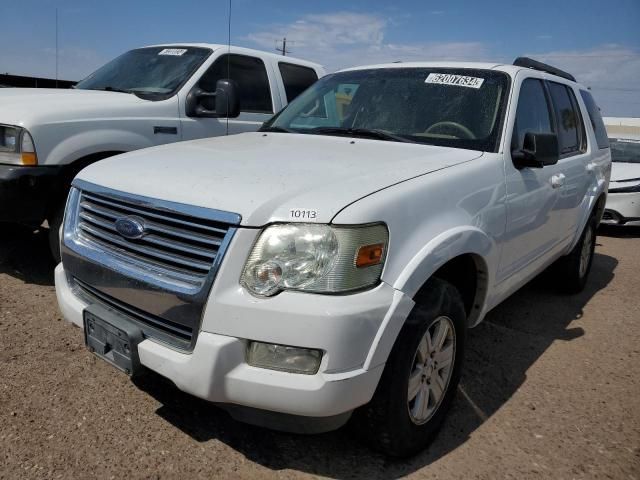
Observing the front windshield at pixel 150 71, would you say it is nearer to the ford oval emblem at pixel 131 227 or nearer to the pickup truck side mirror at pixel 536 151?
the ford oval emblem at pixel 131 227

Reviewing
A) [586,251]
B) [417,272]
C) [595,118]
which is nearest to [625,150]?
[595,118]

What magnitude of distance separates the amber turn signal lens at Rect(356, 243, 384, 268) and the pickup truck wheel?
334 cm

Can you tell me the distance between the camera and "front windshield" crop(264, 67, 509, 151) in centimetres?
314

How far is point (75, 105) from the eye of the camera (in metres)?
4.19

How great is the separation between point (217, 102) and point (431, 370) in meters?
2.97

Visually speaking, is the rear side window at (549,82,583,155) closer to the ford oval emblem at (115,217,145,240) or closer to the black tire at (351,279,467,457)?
the black tire at (351,279,467,457)

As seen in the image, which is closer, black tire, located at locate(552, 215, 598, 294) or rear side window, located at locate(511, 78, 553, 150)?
rear side window, located at locate(511, 78, 553, 150)

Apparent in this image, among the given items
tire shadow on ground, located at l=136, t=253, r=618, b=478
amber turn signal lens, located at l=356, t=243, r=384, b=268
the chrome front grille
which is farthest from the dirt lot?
amber turn signal lens, located at l=356, t=243, r=384, b=268

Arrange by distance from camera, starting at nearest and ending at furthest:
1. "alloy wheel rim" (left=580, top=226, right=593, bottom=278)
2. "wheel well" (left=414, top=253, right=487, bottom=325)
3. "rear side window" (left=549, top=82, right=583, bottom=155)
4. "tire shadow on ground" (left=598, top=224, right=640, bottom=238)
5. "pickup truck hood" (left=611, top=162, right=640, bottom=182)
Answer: "wheel well" (left=414, top=253, right=487, bottom=325) < "rear side window" (left=549, top=82, right=583, bottom=155) < "alloy wheel rim" (left=580, top=226, right=593, bottom=278) < "pickup truck hood" (left=611, top=162, right=640, bottom=182) < "tire shadow on ground" (left=598, top=224, right=640, bottom=238)

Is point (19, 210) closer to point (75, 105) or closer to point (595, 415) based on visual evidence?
point (75, 105)

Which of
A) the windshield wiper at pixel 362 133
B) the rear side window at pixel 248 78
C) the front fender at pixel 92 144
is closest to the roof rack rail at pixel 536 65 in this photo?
the windshield wiper at pixel 362 133

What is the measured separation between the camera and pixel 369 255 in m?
2.04

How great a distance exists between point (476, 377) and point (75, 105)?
137 inches

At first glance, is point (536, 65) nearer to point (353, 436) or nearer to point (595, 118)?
point (595, 118)
